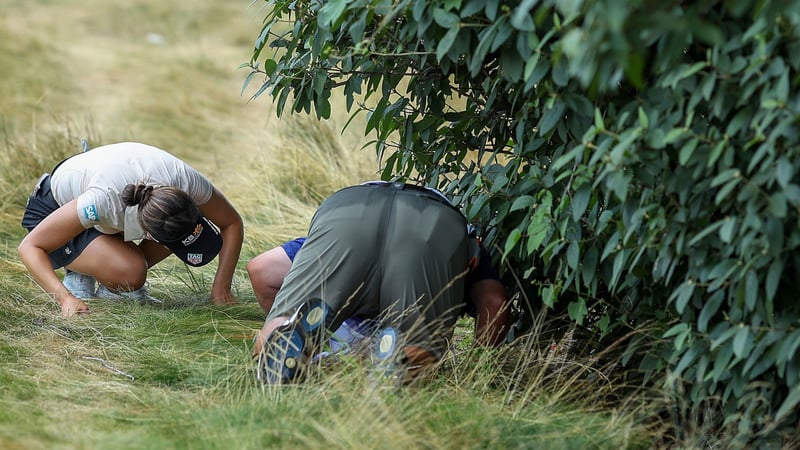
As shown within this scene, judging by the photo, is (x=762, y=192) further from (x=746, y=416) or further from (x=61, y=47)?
(x=61, y=47)

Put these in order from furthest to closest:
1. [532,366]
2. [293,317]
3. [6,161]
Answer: [6,161] → [532,366] → [293,317]

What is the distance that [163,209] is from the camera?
406 cm

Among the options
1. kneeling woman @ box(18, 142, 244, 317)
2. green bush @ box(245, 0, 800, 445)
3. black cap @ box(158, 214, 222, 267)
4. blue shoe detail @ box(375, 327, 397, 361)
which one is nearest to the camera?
green bush @ box(245, 0, 800, 445)

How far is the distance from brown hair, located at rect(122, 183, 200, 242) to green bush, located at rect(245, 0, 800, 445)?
754mm

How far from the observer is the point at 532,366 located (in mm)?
3555

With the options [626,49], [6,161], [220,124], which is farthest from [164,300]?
[220,124]

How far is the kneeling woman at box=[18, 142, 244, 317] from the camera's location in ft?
13.6

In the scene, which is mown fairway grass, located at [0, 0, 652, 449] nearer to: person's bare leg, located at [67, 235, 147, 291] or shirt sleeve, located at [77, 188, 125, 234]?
person's bare leg, located at [67, 235, 147, 291]

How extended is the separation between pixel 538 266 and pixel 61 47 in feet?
31.7

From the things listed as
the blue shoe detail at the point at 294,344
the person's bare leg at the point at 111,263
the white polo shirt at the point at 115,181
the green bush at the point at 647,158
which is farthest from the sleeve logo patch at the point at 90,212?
the blue shoe detail at the point at 294,344

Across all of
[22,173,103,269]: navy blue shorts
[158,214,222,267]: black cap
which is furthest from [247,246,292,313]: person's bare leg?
[22,173,103,269]: navy blue shorts

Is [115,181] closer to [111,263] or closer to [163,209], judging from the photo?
[163,209]

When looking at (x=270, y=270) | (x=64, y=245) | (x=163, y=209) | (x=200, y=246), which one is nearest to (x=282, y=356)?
(x=270, y=270)

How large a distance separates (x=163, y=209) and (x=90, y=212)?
0.36 m
